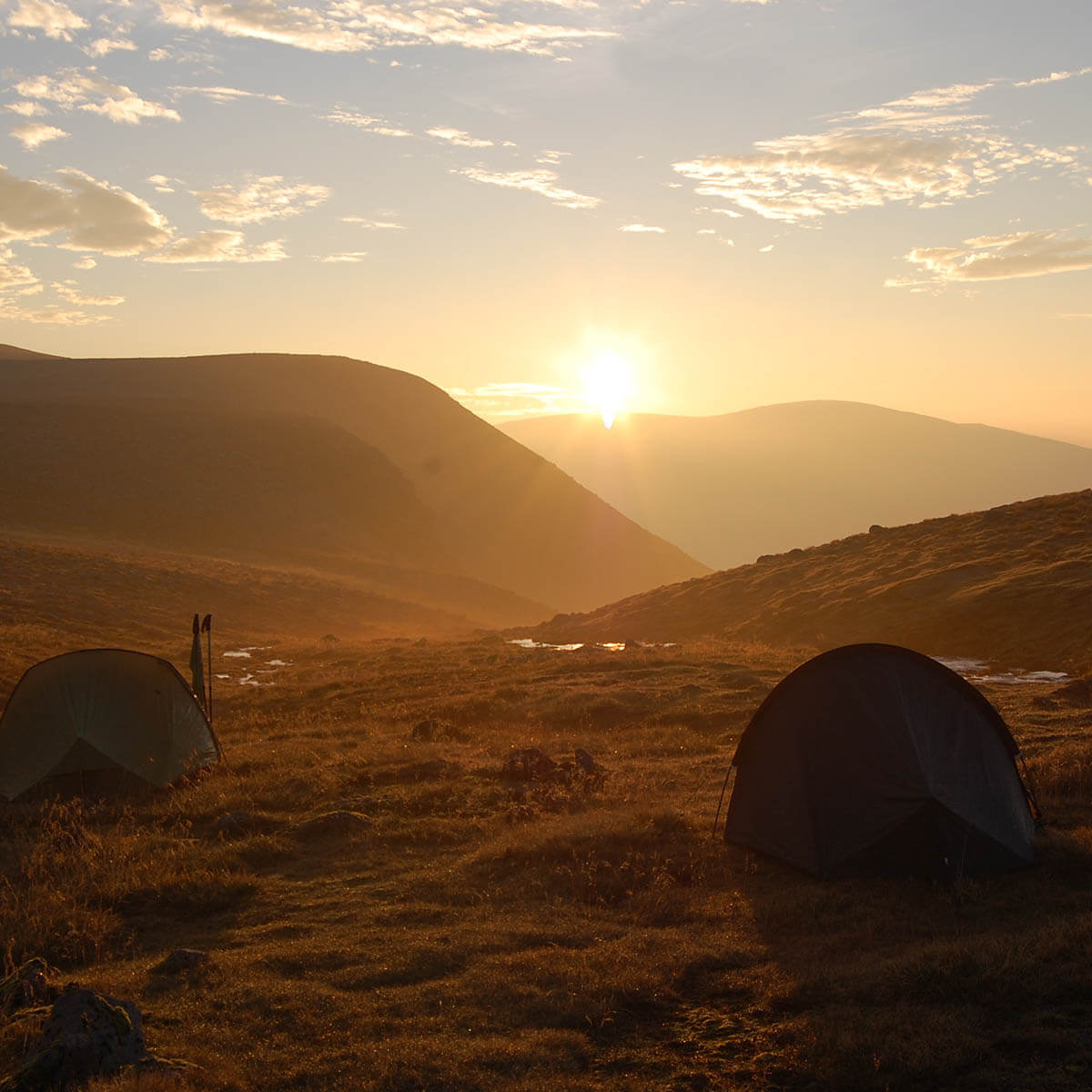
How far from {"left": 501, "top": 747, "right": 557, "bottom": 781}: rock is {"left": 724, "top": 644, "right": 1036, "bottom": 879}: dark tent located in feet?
13.3

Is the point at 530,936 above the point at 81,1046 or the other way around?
the other way around

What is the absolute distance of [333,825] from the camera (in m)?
12.9

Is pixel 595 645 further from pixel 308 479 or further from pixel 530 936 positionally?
pixel 308 479

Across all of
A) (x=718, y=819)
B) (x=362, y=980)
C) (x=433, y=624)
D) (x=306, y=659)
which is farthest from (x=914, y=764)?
(x=433, y=624)

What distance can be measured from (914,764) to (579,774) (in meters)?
5.71

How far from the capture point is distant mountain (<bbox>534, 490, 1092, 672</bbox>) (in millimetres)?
28438

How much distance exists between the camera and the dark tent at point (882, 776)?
10.3 metres

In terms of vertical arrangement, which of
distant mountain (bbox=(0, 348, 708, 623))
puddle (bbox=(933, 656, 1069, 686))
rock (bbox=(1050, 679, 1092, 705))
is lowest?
puddle (bbox=(933, 656, 1069, 686))

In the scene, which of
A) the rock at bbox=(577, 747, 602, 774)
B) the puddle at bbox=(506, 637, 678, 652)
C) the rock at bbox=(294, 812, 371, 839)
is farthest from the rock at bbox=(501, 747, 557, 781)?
the puddle at bbox=(506, 637, 678, 652)

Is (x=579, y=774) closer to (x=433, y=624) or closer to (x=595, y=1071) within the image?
(x=595, y=1071)

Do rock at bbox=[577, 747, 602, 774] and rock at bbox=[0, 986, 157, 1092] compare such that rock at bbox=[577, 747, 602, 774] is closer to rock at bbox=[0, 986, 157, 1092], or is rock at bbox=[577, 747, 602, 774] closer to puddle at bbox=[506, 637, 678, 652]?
rock at bbox=[0, 986, 157, 1092]

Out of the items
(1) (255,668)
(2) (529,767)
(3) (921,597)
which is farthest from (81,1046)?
(3) (921,597)

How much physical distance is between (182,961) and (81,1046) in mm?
2169

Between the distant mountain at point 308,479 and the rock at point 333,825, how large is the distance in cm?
5652
